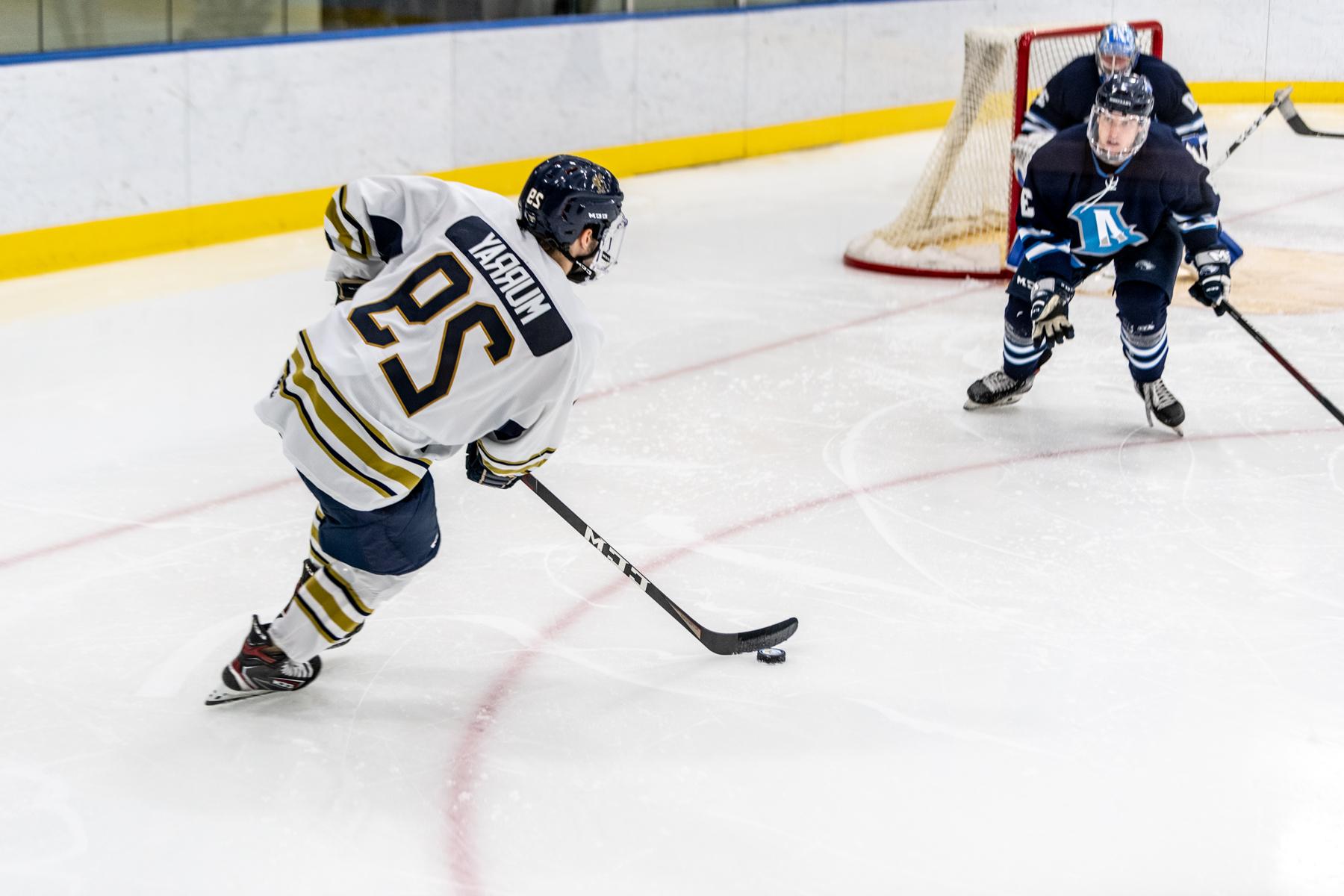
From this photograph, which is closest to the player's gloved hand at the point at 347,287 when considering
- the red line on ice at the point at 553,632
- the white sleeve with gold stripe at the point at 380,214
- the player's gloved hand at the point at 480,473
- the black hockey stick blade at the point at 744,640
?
the white sleeve with gold stripe at the point at 380,214

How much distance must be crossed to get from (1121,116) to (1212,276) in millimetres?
421

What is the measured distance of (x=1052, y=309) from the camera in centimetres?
369

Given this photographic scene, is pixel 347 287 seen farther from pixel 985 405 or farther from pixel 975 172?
pixel 975 172

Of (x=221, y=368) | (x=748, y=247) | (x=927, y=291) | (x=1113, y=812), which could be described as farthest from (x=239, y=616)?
(x=748, y=247)

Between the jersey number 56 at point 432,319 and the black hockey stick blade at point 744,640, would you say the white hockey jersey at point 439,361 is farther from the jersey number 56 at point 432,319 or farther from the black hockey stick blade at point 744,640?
the black hockey stick blade at point 744,640

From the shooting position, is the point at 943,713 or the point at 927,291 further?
the point at 927,291

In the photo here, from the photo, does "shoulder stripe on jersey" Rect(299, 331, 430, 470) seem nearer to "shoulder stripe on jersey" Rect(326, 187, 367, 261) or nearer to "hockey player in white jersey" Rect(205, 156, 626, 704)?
"hockey player in white jersey" Rect(205, 156, 626, 704)

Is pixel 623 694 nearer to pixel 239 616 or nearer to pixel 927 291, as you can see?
pixel 239 616

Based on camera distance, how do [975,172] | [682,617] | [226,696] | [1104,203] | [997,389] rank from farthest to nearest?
1. [975,172]
2. [997,389]
3. [1104,203]
4. [682,617]
5. [226,696]

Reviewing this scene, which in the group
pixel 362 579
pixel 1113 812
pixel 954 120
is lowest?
pixel 1113 812

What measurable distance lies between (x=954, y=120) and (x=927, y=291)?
3.05 ft

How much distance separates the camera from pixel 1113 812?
2.18m

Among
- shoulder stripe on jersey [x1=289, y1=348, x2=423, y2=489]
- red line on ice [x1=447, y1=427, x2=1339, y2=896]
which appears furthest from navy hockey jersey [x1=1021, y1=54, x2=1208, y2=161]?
shoulder stripe on jersey [x1=289, y1=348, x2=423, y2=489]

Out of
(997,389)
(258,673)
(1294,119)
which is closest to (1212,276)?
(997,389)
